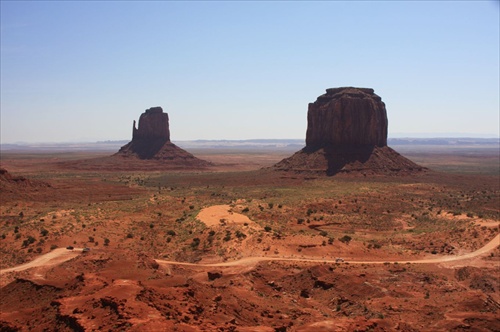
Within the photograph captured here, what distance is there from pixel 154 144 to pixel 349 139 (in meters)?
76.4

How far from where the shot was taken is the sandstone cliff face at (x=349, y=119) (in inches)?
4085

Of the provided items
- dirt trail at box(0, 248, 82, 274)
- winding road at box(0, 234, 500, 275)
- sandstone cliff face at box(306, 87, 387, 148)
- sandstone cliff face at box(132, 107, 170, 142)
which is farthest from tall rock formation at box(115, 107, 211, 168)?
winding road at box(0, 234, 500, 275)

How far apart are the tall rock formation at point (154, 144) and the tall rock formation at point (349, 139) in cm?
4932

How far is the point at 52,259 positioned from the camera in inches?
1326

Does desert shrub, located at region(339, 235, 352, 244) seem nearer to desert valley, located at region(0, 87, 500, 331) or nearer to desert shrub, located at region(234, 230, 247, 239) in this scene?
desert valley, located at region(0, 87, 500, 331)

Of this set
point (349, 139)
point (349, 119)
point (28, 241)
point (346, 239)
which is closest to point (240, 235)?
point (346, 239)

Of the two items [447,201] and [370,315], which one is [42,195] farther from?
[447,201]

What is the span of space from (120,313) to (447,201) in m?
63.3

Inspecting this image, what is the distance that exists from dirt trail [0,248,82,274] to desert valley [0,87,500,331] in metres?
Answer: 0.17

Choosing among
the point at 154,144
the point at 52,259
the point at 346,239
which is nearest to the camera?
the point at 52,259

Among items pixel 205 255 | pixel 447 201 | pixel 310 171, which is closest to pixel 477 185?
pixel 447 201

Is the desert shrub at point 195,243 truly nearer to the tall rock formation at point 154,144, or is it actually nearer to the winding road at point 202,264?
the winding road at point 202,264

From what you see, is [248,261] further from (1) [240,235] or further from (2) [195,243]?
(2) [195,243]

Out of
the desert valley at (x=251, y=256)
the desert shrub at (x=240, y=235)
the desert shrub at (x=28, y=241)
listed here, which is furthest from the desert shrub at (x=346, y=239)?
the desert shrub at (x=28, y=241)
